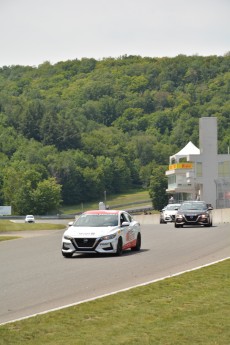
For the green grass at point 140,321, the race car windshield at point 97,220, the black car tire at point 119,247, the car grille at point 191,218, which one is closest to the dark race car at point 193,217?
the car grille at point 191,218

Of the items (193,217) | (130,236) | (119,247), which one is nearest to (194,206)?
(193,217)

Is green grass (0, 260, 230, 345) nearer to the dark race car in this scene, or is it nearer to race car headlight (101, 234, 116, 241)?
race car headlight (101, 234, 116, 241)

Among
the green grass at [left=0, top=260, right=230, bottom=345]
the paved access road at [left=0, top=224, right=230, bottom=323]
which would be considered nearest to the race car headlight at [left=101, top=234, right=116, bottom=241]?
the paved access road at [left=0, top=224, right=230, bottom=323]

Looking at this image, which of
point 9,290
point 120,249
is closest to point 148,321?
point 9,290

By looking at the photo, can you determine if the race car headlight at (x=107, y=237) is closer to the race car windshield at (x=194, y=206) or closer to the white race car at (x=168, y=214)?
the race car windshield at (x=194, y=206)

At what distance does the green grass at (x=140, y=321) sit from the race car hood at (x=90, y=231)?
985 cm

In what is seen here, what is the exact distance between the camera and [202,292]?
16.5m

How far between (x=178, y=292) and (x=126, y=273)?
5.09 meters

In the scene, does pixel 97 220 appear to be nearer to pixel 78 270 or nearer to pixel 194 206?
pixel 78 270

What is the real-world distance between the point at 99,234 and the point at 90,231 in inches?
11.0

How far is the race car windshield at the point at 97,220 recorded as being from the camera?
28.0m

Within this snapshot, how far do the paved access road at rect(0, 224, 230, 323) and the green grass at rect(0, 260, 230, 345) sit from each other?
1.06 metres

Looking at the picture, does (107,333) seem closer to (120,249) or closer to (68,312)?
(68,312)

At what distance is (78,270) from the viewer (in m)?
22.9
